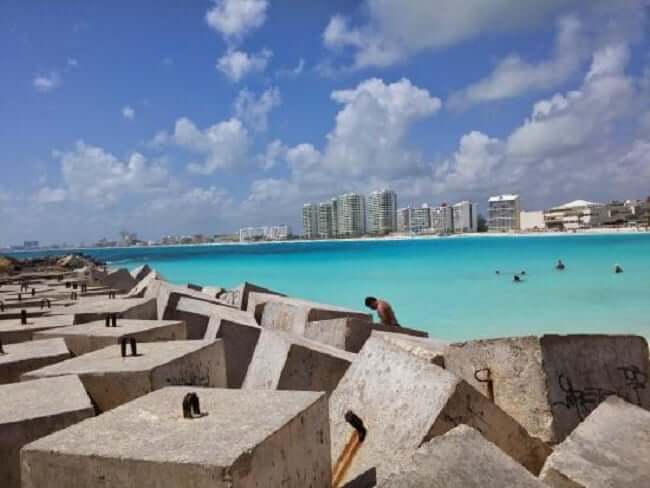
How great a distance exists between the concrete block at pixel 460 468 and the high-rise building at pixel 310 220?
554 ft

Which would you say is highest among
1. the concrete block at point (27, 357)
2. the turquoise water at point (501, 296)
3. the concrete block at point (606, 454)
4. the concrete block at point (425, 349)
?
the concrete block at point (27, 357)

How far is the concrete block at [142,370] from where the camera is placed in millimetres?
2824

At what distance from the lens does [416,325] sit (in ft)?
54.4

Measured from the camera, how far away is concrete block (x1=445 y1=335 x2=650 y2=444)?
2857 millimetres

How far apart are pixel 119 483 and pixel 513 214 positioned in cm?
14155

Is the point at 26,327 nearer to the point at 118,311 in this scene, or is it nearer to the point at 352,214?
the point at 118,311

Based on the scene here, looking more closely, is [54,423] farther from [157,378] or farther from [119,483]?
[119,483]

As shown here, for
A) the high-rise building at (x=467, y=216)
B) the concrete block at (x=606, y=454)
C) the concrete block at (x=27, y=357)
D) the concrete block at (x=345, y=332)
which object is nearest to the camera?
the concrete block at (x=606, y=454)

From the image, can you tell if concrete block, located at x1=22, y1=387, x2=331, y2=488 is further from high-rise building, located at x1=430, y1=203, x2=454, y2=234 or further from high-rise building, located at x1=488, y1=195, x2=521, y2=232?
high-rise building, located at x1=430, y1=203, x2=454, y2=234

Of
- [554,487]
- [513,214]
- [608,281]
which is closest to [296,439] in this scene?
[554,487]

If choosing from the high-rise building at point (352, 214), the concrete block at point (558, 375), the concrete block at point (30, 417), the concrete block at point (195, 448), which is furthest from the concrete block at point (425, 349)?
the high-rise building at point (352, 214)

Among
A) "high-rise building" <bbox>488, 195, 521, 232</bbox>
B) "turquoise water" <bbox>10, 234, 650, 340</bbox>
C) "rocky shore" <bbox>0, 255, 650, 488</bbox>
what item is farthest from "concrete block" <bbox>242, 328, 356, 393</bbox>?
"high-rise building" <bbox>488, 195, 521, 232</bbox>

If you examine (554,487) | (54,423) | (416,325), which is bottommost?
(416,325)

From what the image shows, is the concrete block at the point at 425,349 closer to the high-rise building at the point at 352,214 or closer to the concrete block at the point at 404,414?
the concrete block at the point at 404,414
